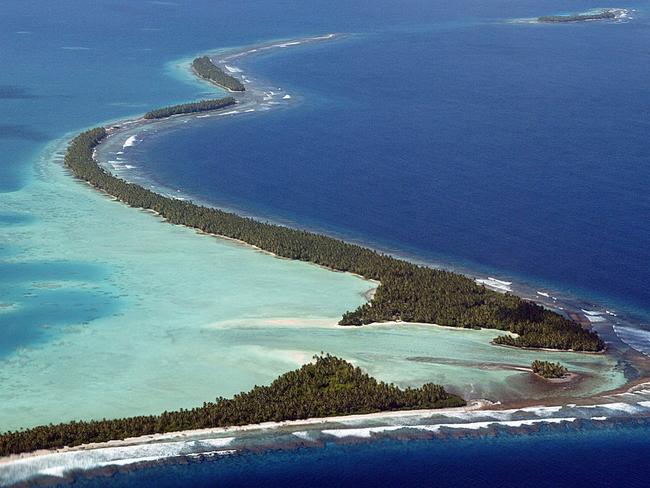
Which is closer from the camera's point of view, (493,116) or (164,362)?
(164,362)

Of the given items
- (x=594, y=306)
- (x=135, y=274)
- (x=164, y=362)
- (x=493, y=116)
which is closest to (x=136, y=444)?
(x=164, y=362)

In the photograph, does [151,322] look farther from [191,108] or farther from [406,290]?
[191,108]

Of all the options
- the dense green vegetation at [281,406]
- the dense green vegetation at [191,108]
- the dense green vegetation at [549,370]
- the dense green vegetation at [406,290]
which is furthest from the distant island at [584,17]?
the dense green vegetation at [281,406]

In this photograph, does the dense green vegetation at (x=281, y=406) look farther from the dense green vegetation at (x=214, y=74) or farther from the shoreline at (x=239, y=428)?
the dense green vegetation at (x=214, y=74)

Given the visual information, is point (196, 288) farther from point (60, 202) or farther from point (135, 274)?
point (60, 202)

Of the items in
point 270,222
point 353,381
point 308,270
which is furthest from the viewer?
point 270,222

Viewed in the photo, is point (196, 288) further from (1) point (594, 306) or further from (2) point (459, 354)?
(1) point (594, 306)

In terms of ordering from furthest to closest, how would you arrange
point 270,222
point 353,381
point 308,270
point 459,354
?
point 270,222
point 308,270
point 459,354
point 353,381
